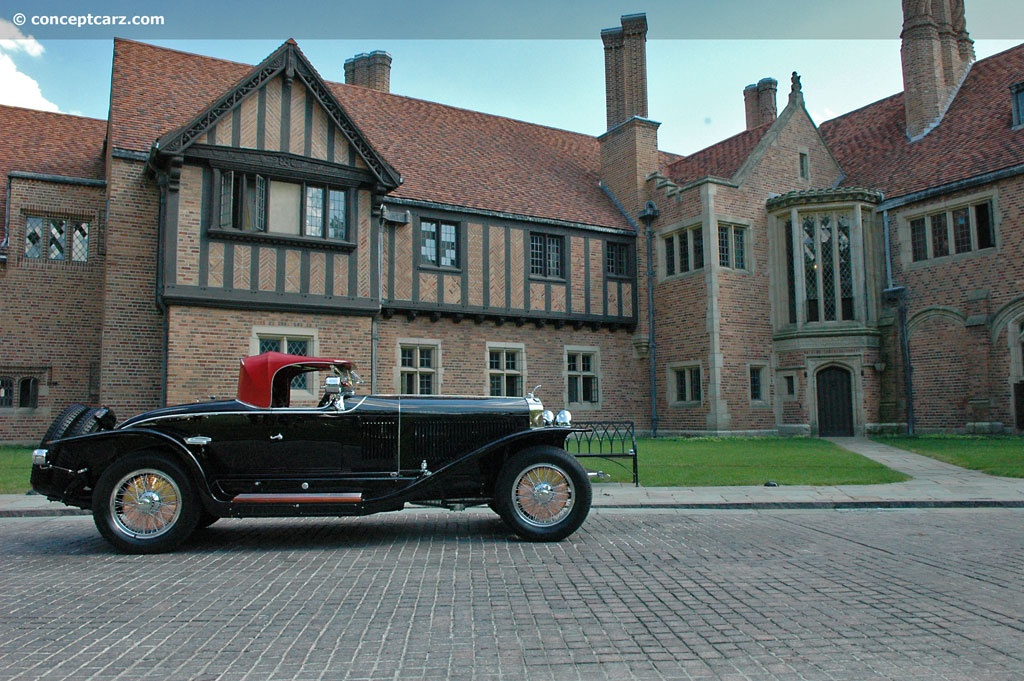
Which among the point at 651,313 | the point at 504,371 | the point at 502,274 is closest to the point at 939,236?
the point at 651,313

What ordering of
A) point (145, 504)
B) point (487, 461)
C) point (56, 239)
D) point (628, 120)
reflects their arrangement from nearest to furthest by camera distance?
1. point (145, 504)
2. point (487, 461)
3. point (56, 239)
4. point (628, 120)

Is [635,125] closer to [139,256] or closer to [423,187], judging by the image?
[423,187]

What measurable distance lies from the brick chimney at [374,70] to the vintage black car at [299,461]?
23268 millimetres

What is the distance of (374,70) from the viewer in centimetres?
2923

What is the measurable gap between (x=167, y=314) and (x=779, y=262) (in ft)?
56.6

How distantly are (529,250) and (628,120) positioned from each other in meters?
6.33

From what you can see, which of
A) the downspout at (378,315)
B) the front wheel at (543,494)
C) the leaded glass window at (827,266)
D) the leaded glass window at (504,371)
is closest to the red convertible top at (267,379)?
the front wheel at (543,494)

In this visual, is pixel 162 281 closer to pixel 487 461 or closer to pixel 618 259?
pixel 487 461

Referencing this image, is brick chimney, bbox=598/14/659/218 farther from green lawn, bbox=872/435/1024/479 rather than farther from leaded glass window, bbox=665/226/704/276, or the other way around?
green lawn, bbox=872/435/1024/479

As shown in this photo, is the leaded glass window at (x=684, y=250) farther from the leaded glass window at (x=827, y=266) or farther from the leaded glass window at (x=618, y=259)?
the leaded glass window at (x=827, y=266)

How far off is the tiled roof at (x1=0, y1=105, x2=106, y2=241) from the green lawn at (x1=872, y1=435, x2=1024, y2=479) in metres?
21.4

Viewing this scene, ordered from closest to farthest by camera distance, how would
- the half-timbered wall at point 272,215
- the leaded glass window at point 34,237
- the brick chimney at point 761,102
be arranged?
the half-timbered wall at point 272,215
the leaded glass window at point 34,237
the brick chimney at point 761,102

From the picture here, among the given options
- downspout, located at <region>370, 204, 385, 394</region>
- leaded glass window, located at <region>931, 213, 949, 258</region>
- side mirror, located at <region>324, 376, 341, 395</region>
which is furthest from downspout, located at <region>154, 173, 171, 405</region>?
leaded glass window, located at <region>931, 213, 949, 258</region>

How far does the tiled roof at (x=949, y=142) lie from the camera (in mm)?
21828
